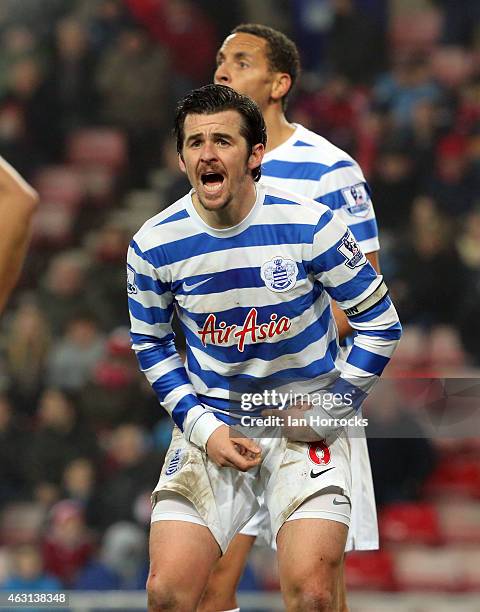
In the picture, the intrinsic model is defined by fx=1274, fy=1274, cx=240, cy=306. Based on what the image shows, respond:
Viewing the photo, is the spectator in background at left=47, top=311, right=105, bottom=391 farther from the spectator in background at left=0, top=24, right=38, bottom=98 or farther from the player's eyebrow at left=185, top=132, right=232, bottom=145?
the player's eyebrow at left=185, top=132, right=232, bottom=145

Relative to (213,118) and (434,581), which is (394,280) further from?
(213,118)

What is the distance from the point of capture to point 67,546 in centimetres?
719

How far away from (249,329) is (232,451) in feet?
1.10

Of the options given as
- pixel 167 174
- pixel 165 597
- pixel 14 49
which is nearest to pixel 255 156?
pixel 165 597

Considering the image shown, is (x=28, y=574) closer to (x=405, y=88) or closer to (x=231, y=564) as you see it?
(x=231, y=564)

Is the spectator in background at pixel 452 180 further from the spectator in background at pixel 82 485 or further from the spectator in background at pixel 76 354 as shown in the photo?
the spectator in background at pixel 82 485

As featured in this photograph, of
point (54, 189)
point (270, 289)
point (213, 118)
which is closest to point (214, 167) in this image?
point (213, 118)

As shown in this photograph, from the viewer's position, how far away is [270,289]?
11.3ft

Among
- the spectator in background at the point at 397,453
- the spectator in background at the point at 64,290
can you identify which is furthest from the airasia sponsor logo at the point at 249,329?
the spectator in background at the point at 64,290

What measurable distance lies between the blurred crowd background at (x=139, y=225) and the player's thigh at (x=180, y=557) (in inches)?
105

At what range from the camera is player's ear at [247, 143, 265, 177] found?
3.47 meters

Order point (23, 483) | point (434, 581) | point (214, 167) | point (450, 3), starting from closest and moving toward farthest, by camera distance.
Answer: point (214, 167) → point (434, 581) → point (23, 483) → point (450, 3)

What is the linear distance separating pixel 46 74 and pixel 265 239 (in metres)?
6.18

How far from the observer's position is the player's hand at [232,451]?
11.0 feet
